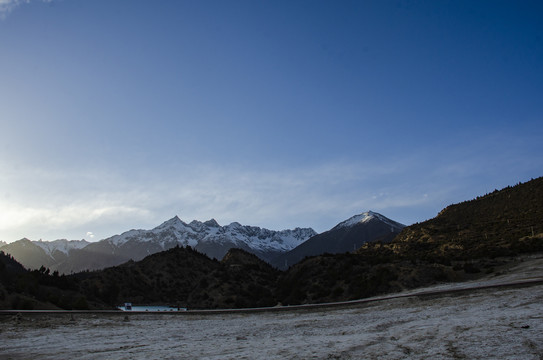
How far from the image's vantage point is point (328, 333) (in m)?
13.6

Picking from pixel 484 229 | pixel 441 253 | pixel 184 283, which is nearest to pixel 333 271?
pixel 441 253

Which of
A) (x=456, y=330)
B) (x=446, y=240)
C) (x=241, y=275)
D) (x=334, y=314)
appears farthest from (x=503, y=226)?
(x=456, y=330)

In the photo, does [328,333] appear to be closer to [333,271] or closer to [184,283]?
[333,271]

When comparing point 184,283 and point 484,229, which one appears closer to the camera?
point 484,229

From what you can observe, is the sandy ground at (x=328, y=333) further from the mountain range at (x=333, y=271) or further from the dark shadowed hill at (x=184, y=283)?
the dark shadowed hill at (x=184, y=283)

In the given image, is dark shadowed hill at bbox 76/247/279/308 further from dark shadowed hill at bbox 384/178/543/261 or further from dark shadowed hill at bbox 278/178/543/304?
dark shadowed hill at bbox 384/178/543/261

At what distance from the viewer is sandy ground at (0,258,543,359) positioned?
8969 millimetres

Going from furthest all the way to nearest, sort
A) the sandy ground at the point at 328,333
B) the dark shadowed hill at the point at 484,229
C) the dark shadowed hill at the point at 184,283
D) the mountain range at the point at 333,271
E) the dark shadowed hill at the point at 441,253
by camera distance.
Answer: the dark shadowed hill at the point at 184,283 → the dark shadowed hill at the point at 484,229 → the dark shadowed hill at the point at 441,253 → the mountain range at the point at 333,271 → the sandy ground at the point at 328,333

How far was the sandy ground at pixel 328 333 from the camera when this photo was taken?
29.4 feet

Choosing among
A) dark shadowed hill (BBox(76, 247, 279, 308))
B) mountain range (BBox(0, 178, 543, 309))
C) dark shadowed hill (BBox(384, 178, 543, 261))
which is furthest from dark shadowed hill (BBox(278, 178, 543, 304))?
dark shadowed hill (BBox(76, 247, 279, 308))

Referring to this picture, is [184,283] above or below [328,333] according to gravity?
above

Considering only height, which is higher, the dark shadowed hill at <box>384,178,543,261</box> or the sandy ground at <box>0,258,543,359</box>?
the dark shadowed hill at <box>384,178,543,261</box>

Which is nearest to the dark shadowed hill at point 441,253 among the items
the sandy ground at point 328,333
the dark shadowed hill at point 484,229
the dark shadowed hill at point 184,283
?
the dark shadowed hill at point 484,229

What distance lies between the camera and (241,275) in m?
73.2
